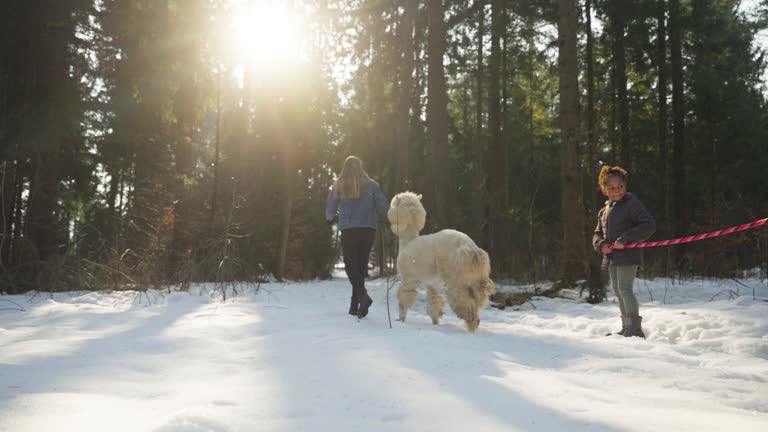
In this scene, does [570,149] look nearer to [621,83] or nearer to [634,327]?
[634,327]

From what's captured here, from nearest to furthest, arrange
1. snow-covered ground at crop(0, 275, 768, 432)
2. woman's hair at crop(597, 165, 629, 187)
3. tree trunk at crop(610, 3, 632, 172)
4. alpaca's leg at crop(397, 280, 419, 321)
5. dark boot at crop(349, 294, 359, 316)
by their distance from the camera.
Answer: snow-covered ground at crop(0, 275, 768, 432) → woman's hair at crop(597, 165, 629, 187) → alpaca's leg at crop(397, 280, 419, 321) → dark boot at crop(349, 294, 359, 316) → tree trunk at crop(610, 3, 632, 172)

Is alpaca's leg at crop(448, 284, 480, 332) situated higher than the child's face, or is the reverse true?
the child's face

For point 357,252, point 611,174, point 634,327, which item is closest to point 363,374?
point 357,252

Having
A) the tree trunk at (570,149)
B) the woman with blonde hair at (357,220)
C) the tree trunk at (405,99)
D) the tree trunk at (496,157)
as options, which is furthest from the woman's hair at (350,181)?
the tree trunk at (496,157)

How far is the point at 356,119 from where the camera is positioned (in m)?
24.5

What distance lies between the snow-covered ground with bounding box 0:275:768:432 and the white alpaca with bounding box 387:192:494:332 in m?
0.33

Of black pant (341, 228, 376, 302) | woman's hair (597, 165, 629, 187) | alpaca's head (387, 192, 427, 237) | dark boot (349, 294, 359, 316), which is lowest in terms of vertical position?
dark boot (349, 294, 359, 316)

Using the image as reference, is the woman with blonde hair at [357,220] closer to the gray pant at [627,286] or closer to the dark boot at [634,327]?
the gray pant at [627,286]

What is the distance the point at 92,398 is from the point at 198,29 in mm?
11791

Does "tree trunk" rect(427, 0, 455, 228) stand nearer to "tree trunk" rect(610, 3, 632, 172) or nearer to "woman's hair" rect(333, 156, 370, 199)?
"woman's hair" rect(333, 156, 370, 199)

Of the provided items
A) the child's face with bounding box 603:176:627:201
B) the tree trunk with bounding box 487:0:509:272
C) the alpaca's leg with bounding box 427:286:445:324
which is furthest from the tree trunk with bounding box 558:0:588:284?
the tree trunk with bounding box 487:0:509:272

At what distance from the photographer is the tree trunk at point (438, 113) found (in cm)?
1237

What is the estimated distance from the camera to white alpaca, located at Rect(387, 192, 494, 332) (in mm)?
5500

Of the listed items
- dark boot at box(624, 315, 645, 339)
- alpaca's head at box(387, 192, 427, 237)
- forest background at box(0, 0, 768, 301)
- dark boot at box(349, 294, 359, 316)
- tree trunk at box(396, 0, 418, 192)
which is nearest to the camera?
dark boot at box(624, 315, 645, 339)
